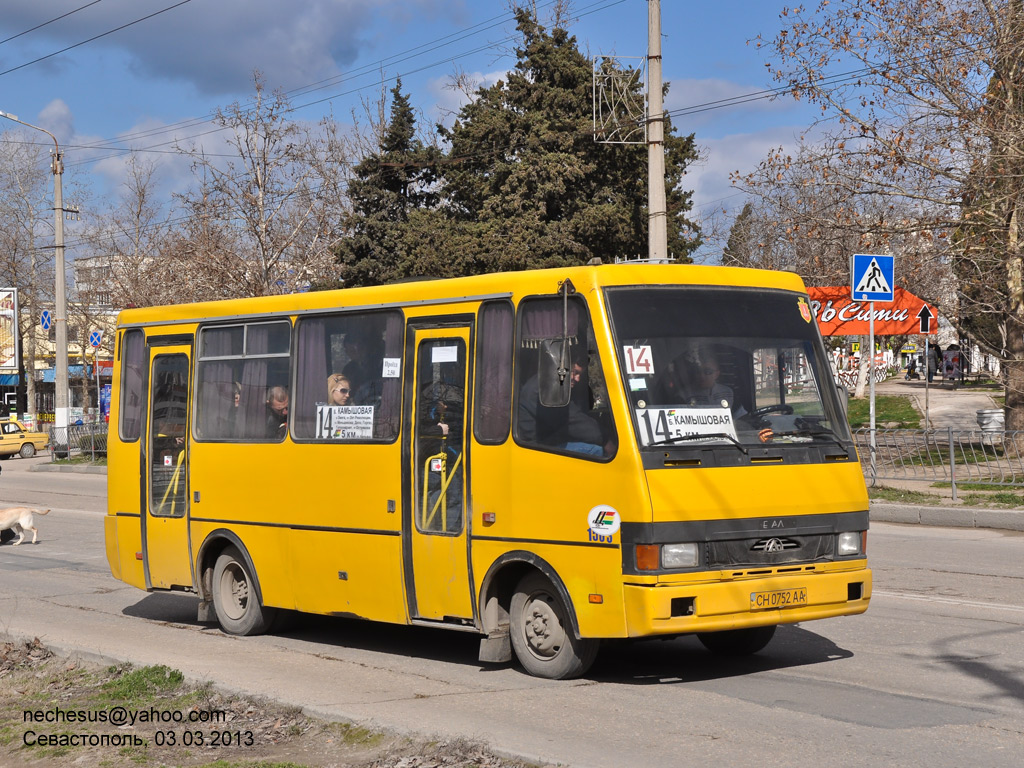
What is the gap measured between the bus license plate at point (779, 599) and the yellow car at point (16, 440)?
44.3 meters

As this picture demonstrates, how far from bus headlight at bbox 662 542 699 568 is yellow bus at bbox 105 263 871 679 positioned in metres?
0.02

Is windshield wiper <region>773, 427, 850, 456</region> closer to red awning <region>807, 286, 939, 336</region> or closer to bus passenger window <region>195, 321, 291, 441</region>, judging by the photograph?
bus passenger window <region>195, 321, 291, 441</region>

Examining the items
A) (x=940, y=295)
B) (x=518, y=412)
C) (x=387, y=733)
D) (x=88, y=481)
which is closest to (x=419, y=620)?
(x=518, y=412)

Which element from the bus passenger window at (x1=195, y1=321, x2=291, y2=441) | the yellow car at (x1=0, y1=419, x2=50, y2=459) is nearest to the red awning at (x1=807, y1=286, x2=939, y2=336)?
the bus passenger window at (x1=195, y1=321, x2=291, y2=441)

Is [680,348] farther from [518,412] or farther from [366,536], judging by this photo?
[366,536]

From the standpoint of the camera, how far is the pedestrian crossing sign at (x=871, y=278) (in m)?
19.2

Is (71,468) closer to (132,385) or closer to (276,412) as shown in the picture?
(132,385)

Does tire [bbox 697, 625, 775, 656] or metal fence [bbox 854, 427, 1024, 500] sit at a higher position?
metal fence [bbox 854, 427, 1024, 500]

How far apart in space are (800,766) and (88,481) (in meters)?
30.3

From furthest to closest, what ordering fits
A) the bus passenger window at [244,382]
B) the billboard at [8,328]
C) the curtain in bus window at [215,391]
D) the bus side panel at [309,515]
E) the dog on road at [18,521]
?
the billboard at [8,328] < the dog on road at [18,521] < the curtain in bus window at [215,391] < the bus passenger window at [244,382] < the bus side panel at [309,515]

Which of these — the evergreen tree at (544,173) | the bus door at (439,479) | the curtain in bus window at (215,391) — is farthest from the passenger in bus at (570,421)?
the evergreen tree at (544,173)

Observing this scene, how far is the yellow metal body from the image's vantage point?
7.39 meters

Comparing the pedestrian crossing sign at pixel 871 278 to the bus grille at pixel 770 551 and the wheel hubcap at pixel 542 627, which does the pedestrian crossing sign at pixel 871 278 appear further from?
the wheel hubcap at pixel 542 627

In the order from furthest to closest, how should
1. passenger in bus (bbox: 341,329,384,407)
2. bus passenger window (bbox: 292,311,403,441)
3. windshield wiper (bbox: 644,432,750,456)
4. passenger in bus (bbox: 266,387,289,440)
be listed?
passenger in bus (bbox: 266,387,289,440) < passenger in bus (bbox: 341,329,384,407) < bus passenger window (bbox: 292,311,403,441) < windshield wiper (bbox: 644,432,750,456)
